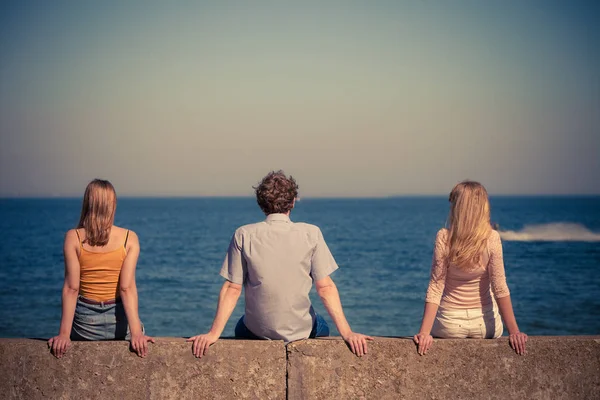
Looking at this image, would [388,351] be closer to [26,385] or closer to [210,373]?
[210,373]

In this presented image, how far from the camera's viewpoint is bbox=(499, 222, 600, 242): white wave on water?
56250 millimetres

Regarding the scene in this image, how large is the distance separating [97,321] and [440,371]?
2.15 metres

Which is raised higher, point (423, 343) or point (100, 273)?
point (100, 273)

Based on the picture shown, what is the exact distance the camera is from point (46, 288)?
2638 centimetres

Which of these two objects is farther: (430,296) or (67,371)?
(430,296)

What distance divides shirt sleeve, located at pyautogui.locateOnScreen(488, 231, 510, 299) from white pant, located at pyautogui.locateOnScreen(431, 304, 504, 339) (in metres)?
0.25

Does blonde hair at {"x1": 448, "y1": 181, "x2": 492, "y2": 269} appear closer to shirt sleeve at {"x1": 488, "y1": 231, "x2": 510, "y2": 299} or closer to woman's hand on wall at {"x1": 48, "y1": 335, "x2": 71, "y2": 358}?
shirt sleeve at {"x1": 488, "y1": 231, "x2": 510, "y2": 299}

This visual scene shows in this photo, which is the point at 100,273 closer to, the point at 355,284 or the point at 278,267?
the point at 278,267

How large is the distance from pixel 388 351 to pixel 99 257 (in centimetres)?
184

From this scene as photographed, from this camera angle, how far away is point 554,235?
6078 centimetres

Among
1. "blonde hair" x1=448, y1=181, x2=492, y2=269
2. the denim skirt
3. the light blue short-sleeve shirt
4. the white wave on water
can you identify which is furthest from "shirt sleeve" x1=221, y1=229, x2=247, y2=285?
the white wave on water

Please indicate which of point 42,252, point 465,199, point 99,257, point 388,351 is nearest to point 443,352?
point 388,351

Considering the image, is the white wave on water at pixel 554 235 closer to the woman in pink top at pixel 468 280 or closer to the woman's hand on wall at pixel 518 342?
the woman in pink top at pixel 468 280

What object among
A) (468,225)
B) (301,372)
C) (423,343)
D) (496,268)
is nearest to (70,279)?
(301,372)
